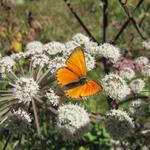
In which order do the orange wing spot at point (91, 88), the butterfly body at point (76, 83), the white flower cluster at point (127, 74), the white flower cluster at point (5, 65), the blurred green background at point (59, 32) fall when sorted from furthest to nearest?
the blurred green background at point (59, 32), the white flower cluster at point (127, 74), the white flower cluster at point (5, 65), the butterfly body at point (76, 83), the orange wing spot at point (91, 88)

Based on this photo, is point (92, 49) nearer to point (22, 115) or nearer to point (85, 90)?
point (22, 115)

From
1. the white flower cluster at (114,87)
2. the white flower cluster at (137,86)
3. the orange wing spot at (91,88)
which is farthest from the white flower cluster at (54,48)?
the orange wing spot at (91,88)

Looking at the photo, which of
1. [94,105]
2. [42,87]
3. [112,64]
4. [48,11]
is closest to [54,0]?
[48,11]

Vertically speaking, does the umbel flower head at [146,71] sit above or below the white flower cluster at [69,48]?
below

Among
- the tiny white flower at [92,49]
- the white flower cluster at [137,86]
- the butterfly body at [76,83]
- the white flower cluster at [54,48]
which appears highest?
the white flower cluster at [54,48]

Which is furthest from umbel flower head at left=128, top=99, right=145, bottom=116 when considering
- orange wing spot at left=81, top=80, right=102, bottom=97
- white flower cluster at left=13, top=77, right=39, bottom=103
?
orange wing spot at left=81, top=80, right=102, bottom=97

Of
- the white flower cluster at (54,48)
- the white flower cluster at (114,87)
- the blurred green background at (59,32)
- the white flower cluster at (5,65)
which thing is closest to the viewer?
the white flower cluster at (114,87)

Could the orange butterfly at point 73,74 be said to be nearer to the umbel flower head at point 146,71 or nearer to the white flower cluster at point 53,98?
the white flower cluster at point 53,98

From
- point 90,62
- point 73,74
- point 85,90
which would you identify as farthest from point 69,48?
point 85,90
